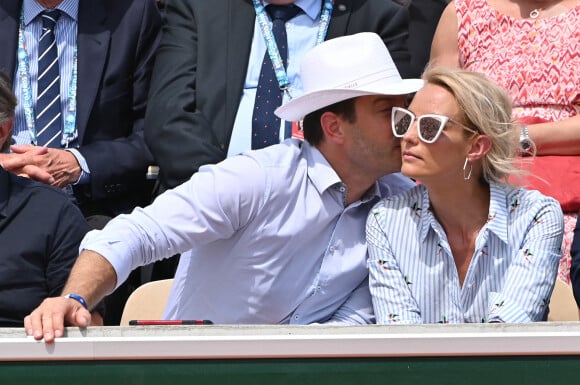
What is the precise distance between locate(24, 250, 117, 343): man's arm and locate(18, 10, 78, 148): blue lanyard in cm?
150

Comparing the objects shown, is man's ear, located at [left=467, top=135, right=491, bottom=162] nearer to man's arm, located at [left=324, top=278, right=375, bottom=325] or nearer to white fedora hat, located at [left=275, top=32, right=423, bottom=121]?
white fedora hat, located at [left=275, top=32, right=423, bottom=121]

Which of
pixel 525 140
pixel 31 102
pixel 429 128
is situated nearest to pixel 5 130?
pixel 31 102

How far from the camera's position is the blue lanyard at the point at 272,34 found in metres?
4.39

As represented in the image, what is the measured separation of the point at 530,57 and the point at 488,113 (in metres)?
1.03

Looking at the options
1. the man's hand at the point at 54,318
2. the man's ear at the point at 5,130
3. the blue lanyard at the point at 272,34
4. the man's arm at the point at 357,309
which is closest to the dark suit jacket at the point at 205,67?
the blue lanyard at the point at 272,34

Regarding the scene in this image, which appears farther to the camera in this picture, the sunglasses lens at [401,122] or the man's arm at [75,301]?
the sunglasses lens at [401,122]

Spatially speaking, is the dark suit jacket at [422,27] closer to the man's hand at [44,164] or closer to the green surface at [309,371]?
the man's hand at [44,164]

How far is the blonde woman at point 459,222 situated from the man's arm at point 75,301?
82 cm

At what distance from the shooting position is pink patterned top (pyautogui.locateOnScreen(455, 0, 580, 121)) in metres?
4.27

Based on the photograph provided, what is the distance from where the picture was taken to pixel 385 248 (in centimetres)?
342

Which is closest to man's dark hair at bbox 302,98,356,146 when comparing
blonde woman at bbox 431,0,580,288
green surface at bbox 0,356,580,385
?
blonde woman at bbox 431,0,580,288

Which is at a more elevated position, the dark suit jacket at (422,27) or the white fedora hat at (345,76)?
the white fedora hat at (345,76)

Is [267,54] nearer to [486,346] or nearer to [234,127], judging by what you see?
[234,127]

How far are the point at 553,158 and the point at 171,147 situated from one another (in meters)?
1.36
